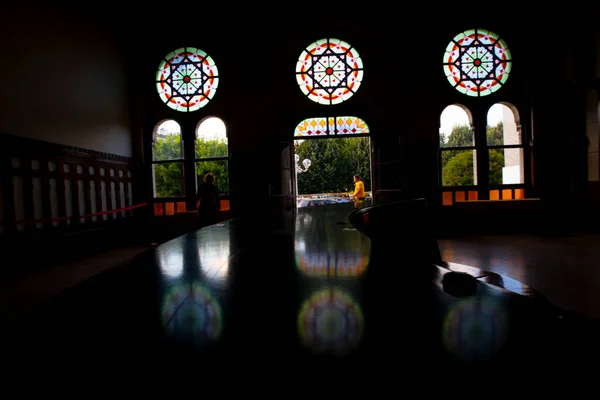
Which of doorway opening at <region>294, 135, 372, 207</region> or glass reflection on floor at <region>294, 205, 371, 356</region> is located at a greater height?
doorway opening at <region>294, 135, 372, 207</region>

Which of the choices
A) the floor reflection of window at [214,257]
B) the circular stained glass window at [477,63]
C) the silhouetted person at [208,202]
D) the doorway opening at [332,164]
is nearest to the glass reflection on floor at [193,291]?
the floor reflection of window at [214,257]

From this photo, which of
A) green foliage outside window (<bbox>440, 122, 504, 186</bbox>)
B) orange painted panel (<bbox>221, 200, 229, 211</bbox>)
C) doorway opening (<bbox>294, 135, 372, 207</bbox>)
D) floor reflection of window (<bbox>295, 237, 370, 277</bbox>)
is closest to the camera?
floor reflection of window (<bbox>295, 237, 370, 277</bbox>)

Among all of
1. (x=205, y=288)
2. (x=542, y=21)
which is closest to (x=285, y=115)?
(x=542, y=21)

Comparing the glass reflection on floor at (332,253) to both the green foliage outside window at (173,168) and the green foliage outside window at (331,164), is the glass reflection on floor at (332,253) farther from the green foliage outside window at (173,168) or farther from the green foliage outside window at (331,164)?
the green foliage outside window at (331,164)

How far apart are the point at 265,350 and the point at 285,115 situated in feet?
26.1

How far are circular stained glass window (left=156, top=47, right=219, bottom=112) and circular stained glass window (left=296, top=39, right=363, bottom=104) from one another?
199 centimetres

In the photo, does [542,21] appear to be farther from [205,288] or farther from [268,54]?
[205,288]

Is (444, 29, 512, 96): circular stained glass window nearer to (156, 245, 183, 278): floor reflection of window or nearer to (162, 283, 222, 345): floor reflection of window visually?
(156, 245, 183, 278): floor reflection of window

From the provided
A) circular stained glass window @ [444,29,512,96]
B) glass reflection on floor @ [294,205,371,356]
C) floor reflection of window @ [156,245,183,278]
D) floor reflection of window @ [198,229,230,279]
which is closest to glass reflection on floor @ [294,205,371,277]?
glass reflection on floor @ [294,205,371,356]

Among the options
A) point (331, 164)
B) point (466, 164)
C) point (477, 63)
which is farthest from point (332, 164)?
point (477, 63)

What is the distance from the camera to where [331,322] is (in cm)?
62

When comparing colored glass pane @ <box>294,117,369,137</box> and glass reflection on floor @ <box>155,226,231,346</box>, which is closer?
glass reflection on floor @ <box>155,226,231,346</box>

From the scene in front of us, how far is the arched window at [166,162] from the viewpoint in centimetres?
844

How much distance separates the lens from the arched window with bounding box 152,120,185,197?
8441mm
